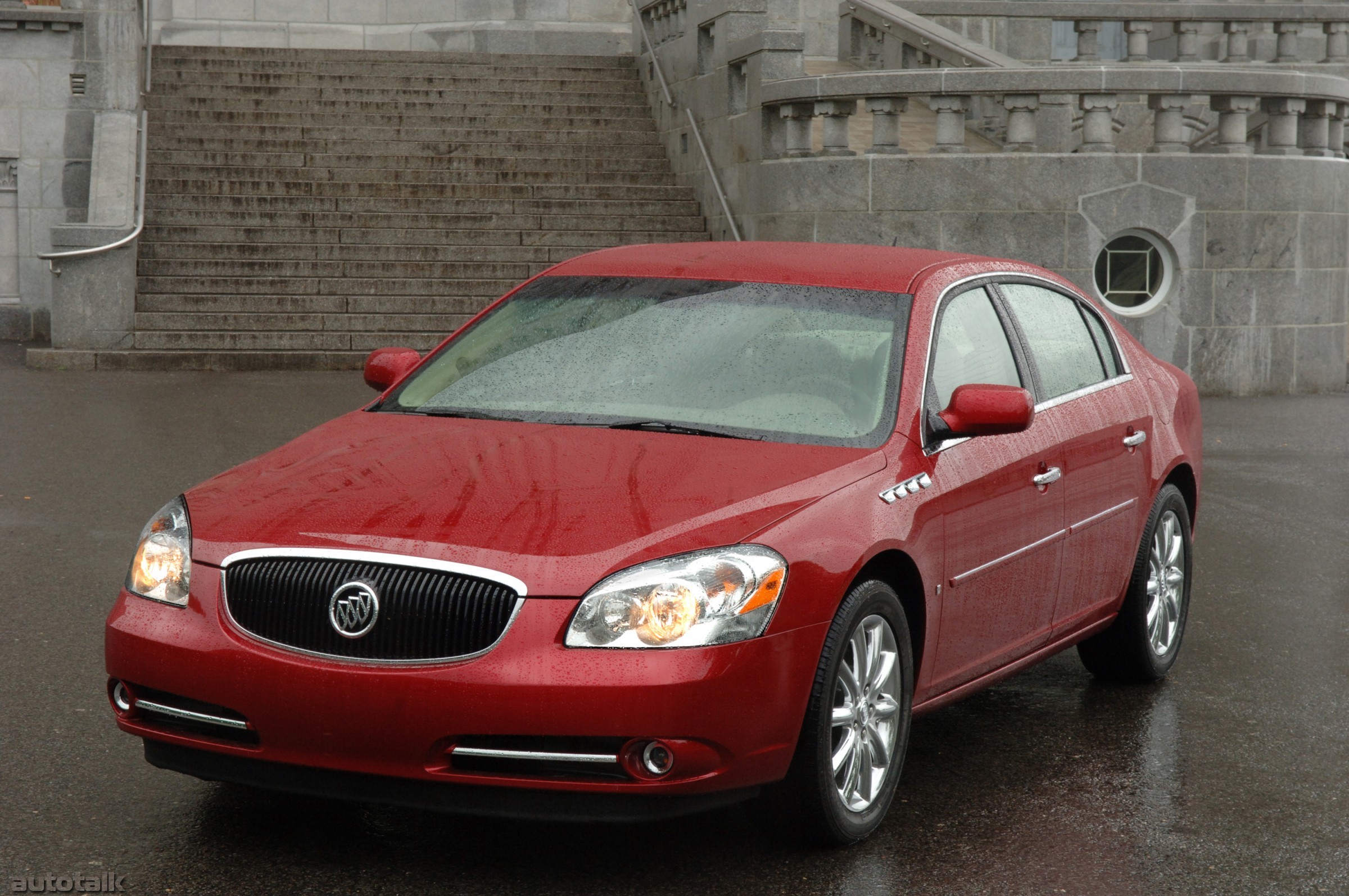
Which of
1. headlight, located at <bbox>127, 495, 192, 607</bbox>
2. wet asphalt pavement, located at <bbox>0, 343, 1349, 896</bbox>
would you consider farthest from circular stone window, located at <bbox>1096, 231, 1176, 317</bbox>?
headlight, located at <bbox>127, 495, 192, 607</bbox>

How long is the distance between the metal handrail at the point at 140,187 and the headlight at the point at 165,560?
1332 centimetres

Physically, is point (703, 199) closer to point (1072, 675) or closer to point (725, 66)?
point (725, 66)

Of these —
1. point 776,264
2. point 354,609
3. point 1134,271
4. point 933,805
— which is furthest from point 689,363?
point 1134,271

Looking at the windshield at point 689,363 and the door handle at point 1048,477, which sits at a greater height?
the windshield at point 689,363

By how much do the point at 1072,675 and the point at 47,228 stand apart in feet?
56.7

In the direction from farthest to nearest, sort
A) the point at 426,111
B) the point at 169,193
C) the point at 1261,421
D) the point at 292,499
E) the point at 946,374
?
the point at 426,111 → the point at 169,193 → the point at 1261,421 → the point at 946,374 → the point at 292,499

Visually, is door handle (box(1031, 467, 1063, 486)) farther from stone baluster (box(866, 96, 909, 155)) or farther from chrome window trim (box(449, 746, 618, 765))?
stone baluster (box(866, 96, 909, 155))

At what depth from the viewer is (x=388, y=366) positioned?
5.81 metres

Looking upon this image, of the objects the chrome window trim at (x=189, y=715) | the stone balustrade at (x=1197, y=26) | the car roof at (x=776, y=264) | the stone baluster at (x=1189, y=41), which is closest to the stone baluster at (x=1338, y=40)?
the stone balustrade at (x=1197, y=26)

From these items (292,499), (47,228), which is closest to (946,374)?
(292,499)

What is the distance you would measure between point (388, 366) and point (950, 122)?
1213 cm

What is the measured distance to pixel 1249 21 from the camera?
2284 cm

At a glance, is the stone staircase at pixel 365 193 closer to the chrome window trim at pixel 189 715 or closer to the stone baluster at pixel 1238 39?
the stone baluster at pixel 1238 39

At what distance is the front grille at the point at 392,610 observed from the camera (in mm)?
3926
